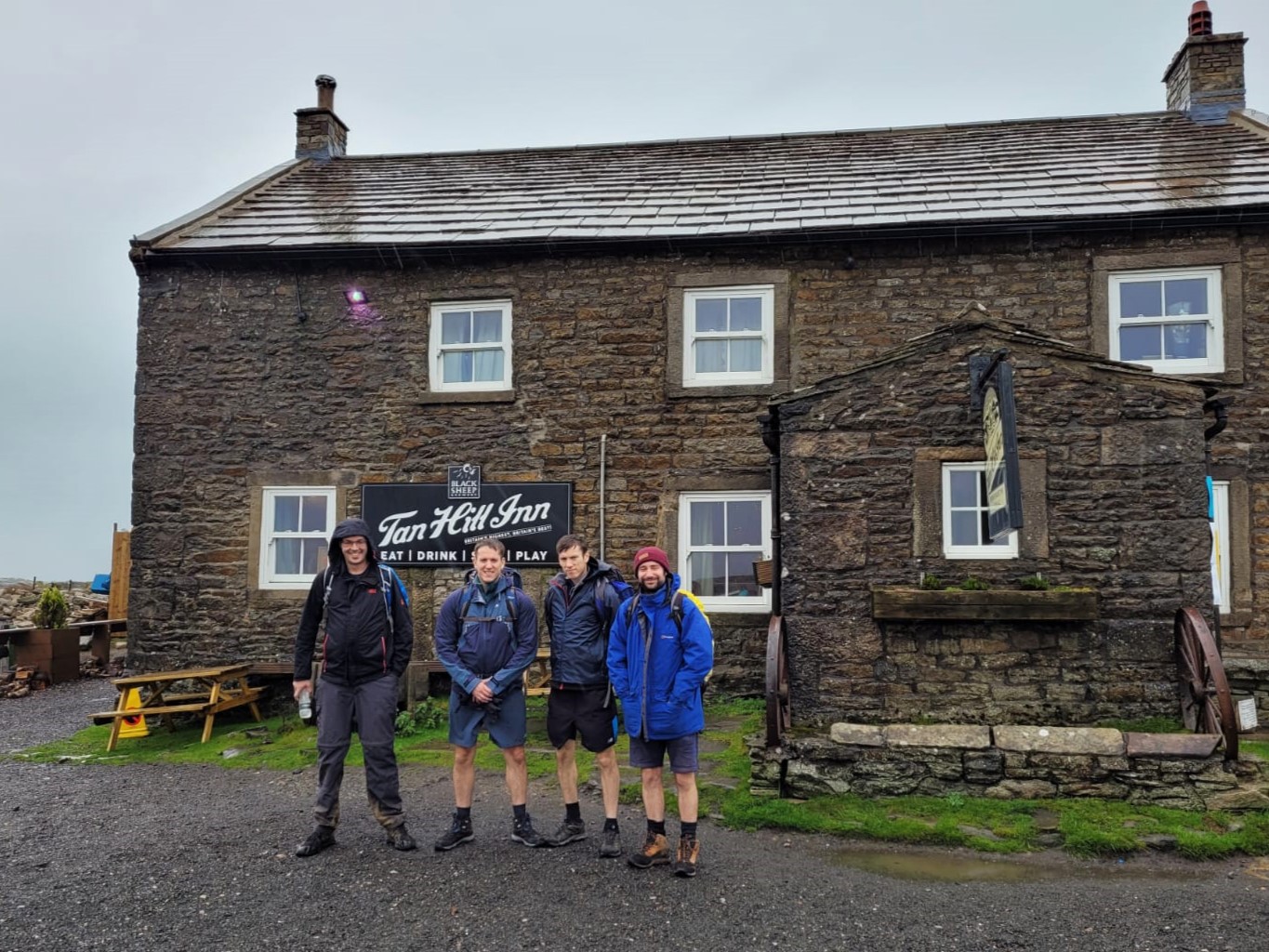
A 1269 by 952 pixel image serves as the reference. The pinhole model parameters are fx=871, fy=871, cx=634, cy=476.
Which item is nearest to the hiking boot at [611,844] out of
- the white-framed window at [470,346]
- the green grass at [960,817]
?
the green grass at [960,817]

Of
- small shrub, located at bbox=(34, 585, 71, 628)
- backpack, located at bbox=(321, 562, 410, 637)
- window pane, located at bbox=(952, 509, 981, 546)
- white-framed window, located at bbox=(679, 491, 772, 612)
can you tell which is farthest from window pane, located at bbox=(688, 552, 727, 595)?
small shrub, located at bbox=(34, 585, 71, 628)

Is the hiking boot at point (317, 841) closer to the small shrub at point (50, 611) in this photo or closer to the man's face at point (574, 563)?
the man's face at point (574, 563)

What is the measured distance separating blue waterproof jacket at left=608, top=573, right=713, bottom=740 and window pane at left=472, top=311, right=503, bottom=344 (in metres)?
6.43

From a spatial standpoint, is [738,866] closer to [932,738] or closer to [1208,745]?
[932,738]

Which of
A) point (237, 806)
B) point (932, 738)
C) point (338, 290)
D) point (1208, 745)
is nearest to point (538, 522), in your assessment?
point (338, 290)

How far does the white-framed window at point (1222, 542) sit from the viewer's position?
29.7ft

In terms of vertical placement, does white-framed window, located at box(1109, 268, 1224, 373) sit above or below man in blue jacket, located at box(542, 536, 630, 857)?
above

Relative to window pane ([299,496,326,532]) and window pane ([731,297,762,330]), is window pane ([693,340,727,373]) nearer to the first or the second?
window pane ([731,297,762,330])

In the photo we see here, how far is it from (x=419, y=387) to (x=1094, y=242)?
314 inches

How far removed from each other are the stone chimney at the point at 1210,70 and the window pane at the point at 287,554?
13.9m

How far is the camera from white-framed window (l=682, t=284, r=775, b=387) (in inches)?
404

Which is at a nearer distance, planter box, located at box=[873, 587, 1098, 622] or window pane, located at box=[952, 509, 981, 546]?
planter box, located at box=[873, 587, 1098, 622]

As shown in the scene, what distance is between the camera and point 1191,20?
505 inches

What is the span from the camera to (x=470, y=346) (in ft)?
35.0
